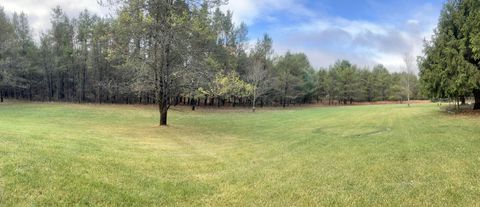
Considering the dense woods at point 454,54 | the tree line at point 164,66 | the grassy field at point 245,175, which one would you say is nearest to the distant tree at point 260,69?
the tree line at point 164,66

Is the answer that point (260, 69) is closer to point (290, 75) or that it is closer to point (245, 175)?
point (290, 75)

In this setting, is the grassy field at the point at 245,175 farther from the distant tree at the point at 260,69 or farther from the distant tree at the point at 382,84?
the distant tree at the point at 382,84

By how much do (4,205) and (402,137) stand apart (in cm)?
1289

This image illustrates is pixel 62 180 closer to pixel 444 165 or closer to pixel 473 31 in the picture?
pixel 444 165

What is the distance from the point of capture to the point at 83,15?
51.8 m

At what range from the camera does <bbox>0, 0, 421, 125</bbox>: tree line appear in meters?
20.3

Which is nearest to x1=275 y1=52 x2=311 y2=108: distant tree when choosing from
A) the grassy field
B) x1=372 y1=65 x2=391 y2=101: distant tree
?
x1=372 y1=65 x2=391 y2=101: distant tree

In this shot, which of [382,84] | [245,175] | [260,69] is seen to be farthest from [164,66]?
[382,84]

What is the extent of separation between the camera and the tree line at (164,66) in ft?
66.5

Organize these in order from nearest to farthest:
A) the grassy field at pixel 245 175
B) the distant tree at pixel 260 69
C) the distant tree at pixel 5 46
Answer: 1. the grassy field at pixel 245 175
2. the distant tree at pixel 5 46
3. the distant tree at pixel 260 69

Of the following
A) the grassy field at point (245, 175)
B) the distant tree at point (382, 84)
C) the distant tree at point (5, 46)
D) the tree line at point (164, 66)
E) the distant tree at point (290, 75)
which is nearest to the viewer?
the grassy field at point (245, 175)

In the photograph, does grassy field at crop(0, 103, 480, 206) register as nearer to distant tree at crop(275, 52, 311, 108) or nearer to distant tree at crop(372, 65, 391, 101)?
distant tree at crop(275, 52, 311, 108)

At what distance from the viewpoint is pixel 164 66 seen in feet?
67.2

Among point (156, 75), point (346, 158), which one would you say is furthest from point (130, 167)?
point (156, 75)
